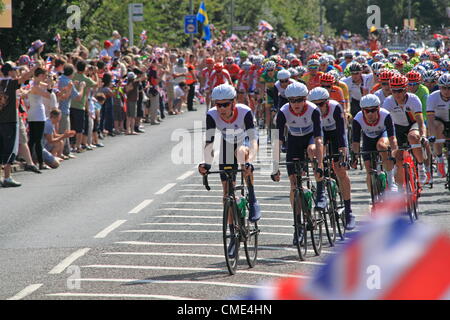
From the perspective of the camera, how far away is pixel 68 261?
10.6 meters

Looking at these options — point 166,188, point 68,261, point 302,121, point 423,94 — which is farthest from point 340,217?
point 166,188

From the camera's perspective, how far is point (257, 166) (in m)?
20.9

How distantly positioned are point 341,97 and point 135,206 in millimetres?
4023

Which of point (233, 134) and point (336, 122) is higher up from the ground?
point (336, 122)

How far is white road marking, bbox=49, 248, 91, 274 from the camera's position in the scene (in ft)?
32.9

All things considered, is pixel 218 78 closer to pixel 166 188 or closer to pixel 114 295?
pixel 166 188

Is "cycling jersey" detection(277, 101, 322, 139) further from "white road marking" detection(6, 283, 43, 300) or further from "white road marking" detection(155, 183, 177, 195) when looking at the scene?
"white road marking" detection(155, 183, 177, 195)

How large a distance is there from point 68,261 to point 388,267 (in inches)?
347

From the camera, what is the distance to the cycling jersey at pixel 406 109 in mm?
13922

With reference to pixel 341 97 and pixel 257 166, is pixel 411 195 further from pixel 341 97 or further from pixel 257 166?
pixel 257 166

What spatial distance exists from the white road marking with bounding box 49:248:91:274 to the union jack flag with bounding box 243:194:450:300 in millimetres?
8083

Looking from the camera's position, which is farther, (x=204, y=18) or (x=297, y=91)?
(x=204, y=18)

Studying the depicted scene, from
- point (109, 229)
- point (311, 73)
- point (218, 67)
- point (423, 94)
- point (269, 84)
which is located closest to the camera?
point (109, 229)
